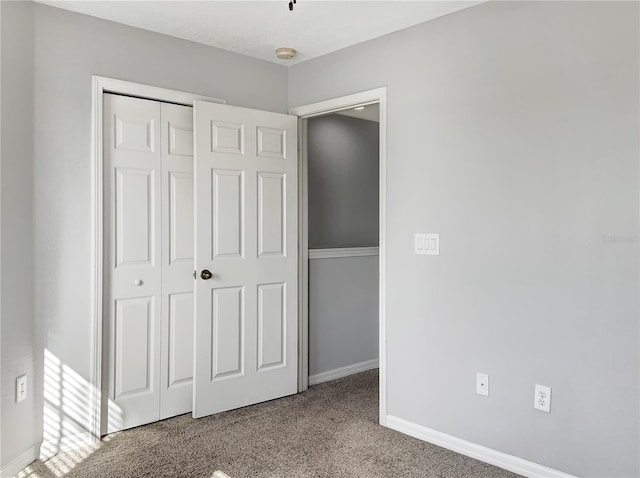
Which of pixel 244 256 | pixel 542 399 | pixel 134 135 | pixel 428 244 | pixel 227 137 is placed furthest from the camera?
pixel 244 256

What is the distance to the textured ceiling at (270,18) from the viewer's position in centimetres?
268

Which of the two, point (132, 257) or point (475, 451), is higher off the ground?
point (132, 257)

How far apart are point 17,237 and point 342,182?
2.84m

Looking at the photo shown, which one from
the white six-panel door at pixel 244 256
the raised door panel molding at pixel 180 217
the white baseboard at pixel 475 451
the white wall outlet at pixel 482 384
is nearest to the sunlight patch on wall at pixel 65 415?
the white six-panel door at pixel 244 256

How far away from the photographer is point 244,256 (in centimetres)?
339

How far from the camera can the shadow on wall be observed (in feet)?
8.81

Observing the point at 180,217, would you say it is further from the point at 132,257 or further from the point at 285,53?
the point at 285,53

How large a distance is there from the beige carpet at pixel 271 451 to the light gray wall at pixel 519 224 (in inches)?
10.1

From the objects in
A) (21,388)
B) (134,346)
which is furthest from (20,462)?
(134,346)

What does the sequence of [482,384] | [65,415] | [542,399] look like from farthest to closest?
[65,415] < [482,384] < [542,399]

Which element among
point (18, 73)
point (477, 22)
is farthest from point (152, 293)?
point (477, 22)

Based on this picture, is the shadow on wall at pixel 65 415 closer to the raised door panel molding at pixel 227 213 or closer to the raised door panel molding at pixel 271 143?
the raised door panel molding at pixel 227 213

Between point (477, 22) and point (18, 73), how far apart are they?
7.93 feet

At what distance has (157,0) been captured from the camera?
265cm
